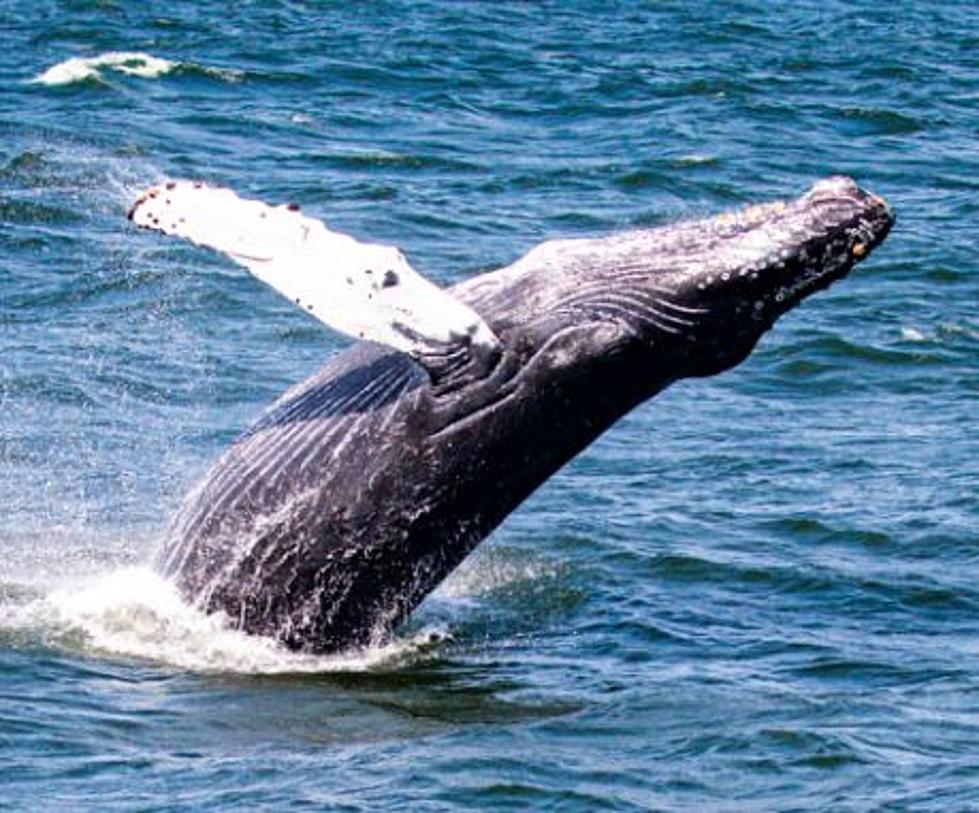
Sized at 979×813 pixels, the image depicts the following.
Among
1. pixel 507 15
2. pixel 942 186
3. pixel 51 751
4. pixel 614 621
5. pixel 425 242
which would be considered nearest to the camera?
pixel 51 751

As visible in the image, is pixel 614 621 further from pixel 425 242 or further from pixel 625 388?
pixel 425 242

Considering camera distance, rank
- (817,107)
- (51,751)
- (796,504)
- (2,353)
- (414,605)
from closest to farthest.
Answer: (51,751) < (414,605) < (796,504) < (2,353) < (817,107)

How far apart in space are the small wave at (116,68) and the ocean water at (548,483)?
14cm

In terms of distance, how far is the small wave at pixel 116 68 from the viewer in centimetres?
4369

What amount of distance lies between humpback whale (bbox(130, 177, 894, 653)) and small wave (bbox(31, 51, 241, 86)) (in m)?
27.0

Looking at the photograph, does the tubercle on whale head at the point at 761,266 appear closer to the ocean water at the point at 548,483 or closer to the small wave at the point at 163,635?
the ocean water at the point at 548,483

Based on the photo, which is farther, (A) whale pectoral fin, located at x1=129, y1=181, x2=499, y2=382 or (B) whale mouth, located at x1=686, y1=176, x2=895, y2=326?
(B) whale mouth, located at x1=686, y1=176, x2=895, y2=326

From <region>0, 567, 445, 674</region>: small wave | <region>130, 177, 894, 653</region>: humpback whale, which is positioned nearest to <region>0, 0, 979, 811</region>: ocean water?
<region>0, 567, 445, 674</region>: small wave

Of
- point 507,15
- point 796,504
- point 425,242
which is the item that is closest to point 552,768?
point 796,504

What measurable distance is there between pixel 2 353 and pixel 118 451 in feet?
12.1

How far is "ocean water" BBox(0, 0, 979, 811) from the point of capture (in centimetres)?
1562

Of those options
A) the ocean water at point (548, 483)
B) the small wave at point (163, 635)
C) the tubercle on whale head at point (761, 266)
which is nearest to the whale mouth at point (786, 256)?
the tubercle on whale head at point (761, 266)

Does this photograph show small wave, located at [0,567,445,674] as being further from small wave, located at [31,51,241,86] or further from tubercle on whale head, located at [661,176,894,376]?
small wave, located at [31,51,241,86]

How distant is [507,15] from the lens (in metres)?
52.8
